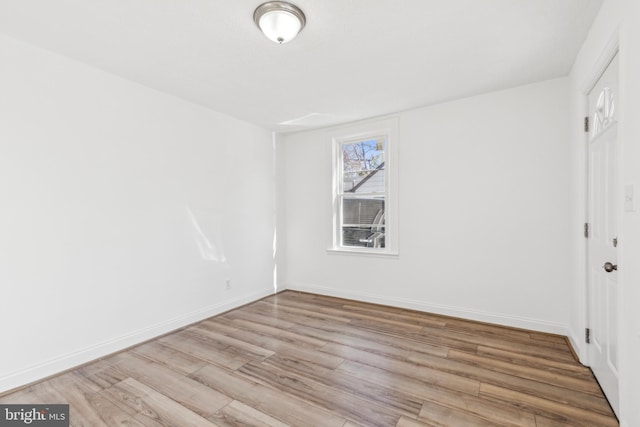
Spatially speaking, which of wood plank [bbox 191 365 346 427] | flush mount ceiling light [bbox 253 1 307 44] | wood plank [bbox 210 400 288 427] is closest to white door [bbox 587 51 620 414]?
wood plank [bbox 191 365 346 427]

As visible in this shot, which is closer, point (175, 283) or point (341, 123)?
point (175, 283)

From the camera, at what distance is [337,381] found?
2.25 metres

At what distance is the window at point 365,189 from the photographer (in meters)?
3.97

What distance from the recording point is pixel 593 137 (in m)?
2.24

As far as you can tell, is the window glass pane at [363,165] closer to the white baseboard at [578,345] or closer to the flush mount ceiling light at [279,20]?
the flush mount ceiling light at [279,20]

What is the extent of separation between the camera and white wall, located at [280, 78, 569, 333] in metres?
2.99

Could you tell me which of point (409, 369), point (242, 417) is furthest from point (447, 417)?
point (242, 417)

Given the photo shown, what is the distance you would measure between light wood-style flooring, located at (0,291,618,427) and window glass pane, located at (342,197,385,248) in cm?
128

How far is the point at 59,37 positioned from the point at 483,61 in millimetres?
3271

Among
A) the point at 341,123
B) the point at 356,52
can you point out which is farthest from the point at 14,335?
the point at 341,123

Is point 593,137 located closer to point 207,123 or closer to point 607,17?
point 607,17

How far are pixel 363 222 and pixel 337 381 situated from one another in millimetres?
2403

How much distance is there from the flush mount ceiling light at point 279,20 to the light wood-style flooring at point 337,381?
2.42 m

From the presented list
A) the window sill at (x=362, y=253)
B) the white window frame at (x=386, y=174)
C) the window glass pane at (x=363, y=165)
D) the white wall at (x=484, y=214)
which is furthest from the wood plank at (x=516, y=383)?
the window glass pane at (x=363, y=165)
